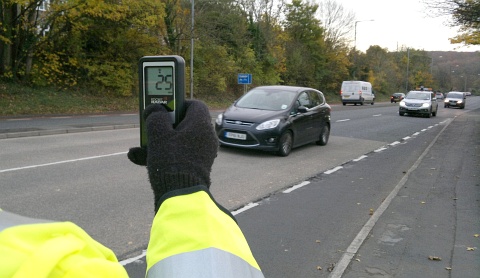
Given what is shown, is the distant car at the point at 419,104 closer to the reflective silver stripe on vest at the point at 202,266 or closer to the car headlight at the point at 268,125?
the car headlight at the point at 268,125

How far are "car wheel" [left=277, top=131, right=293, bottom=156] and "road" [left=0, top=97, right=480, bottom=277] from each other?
25cm

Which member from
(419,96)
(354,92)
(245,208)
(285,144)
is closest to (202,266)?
(245,208)

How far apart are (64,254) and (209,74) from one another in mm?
37074

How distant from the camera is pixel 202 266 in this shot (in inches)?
42.3

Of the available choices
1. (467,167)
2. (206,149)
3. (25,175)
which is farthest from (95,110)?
(206,149)

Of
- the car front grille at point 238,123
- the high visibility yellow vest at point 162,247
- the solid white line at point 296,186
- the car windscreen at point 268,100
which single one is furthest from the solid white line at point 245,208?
the car windscreen at point 268,100

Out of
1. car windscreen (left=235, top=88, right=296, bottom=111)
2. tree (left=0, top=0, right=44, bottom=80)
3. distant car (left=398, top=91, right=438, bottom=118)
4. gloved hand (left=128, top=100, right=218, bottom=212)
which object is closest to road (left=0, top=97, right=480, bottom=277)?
car windscreen (left=235, top=88, right=296, bottom=111)

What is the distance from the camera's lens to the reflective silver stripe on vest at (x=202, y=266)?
1061 millimetres

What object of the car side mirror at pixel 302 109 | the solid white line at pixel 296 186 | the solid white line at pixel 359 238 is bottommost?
the solid white line at pixel 296 186

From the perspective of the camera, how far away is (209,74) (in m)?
37.3

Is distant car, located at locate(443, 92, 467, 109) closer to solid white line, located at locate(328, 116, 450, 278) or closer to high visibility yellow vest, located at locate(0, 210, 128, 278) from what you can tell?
solid white line, located at locate(328, 116, 450, 278)

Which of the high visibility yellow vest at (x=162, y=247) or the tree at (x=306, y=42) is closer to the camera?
the high visibility yellow vest at (x=162, y=247)

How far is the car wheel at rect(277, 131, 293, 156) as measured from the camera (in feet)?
36.8

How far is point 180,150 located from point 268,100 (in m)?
10.6
